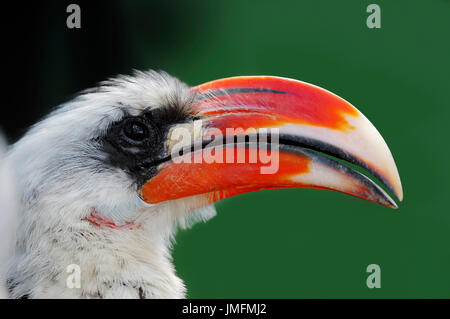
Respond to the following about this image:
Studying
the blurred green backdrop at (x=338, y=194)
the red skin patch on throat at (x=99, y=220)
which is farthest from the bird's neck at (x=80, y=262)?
the blurred green backdrop at (x=338, y=194)

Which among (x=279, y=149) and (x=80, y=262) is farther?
(x=279, y=149)

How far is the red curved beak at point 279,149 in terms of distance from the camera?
78.6 inches

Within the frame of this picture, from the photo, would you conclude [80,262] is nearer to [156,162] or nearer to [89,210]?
[89,210]

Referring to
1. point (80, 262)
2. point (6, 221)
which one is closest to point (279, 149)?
point (80, 262)

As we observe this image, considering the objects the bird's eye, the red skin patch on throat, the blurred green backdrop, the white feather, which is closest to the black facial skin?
the bird's eye

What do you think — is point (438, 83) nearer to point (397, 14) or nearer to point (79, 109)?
point (397, 14)

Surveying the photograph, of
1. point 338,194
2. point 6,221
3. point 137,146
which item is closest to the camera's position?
point 6,221

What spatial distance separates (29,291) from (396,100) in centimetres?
267

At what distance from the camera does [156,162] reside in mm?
2096

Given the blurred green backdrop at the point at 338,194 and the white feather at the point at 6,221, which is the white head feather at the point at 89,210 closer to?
the white feather at the point at 6,221

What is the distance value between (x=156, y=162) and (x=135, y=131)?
141 millimetres

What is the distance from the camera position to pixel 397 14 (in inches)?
145

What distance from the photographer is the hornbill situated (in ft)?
6.29

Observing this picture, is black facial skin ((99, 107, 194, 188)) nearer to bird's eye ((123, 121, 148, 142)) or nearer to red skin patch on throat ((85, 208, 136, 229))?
bird's eye ((123, 121, 148, 142))
